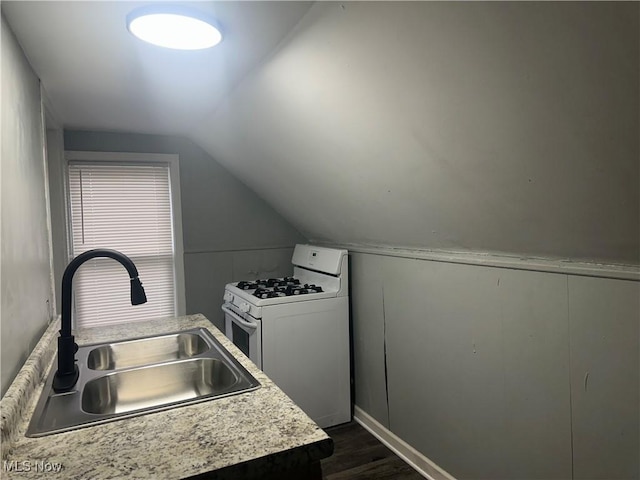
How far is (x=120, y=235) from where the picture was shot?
3303 mm

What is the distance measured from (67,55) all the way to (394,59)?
136 centimetres

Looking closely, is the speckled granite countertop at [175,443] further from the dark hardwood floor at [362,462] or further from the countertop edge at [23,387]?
the dark hardwood floor at [362,462]

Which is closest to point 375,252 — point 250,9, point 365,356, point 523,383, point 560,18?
point 365,356

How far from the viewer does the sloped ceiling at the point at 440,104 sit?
1.12 meters

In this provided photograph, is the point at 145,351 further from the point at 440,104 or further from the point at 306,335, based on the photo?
the point at 440,104

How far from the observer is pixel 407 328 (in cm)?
258

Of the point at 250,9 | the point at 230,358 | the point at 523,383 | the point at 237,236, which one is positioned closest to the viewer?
the point at 250,9

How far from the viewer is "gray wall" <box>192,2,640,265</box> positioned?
109 centimetres

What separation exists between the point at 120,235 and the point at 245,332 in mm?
1247

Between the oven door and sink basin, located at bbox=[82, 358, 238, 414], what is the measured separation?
1.10 m

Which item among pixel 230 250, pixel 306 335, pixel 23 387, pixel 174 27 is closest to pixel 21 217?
pixel 23 387

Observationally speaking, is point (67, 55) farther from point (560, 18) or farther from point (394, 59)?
point (560, 18)

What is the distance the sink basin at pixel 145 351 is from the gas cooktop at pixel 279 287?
0.96 m
